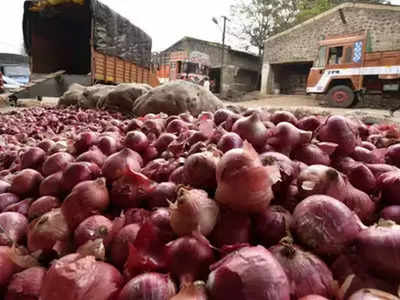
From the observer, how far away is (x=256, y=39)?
30906 mm

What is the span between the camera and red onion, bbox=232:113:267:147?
1.00 metres

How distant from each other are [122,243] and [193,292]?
0.83ft

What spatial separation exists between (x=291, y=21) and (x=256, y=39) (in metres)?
3.72

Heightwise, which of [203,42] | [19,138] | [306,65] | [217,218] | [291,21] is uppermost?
[291,21]

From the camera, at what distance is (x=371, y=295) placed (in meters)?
0.54

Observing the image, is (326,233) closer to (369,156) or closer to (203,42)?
(369,156)

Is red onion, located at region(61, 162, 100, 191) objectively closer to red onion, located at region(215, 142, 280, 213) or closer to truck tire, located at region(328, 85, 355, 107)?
red onion, located at region(215, 142, 280, 213)

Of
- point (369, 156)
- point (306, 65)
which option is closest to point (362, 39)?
point (306, 65)

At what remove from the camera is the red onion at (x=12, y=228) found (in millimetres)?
862

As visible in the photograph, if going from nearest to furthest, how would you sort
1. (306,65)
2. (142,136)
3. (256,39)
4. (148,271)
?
(148,271)
(142,136)
(306,65)
(256,39)

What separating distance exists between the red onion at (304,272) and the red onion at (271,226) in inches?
2.3

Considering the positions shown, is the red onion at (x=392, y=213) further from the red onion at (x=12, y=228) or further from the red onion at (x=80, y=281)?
the red onion at (x=12, y=228)

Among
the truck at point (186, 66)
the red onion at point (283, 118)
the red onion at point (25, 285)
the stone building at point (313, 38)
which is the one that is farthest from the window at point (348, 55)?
the red onion at point (25, 285)

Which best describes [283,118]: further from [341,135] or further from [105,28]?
[105,28]
